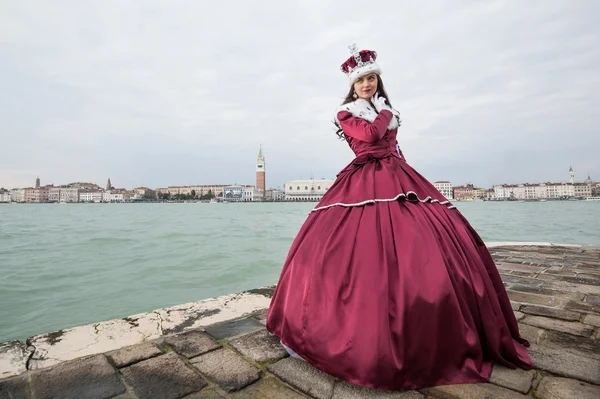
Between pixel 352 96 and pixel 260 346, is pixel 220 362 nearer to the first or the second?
pixel 260 346

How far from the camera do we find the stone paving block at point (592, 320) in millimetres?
1587

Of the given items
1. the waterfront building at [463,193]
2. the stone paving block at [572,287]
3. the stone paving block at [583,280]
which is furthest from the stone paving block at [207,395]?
the waterfront building at [463,193]

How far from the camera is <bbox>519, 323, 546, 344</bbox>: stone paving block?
4.59 ft

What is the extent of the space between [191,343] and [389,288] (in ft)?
2.81

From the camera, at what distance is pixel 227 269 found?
21.6ft

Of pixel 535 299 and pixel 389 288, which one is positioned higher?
pixel 389 288

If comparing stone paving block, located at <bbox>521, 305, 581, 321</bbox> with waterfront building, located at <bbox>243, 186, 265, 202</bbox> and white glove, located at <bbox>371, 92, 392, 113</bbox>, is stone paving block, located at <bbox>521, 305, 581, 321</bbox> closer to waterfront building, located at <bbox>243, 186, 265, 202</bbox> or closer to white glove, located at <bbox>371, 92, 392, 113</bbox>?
white glove, located at <bbox>371, 92, 392, 113</bbox>

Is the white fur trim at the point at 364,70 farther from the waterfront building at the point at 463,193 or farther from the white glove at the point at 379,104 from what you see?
the waterfront building at the point at 463,193

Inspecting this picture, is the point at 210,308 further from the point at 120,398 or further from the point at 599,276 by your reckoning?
the point at 599,276

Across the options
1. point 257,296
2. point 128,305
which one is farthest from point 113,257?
point 257,296

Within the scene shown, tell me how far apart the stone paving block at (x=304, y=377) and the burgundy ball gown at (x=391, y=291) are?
0.03m

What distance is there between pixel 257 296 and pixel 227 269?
4.64m

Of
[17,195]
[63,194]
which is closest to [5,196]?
[17,195]

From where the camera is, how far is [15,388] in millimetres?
1049
